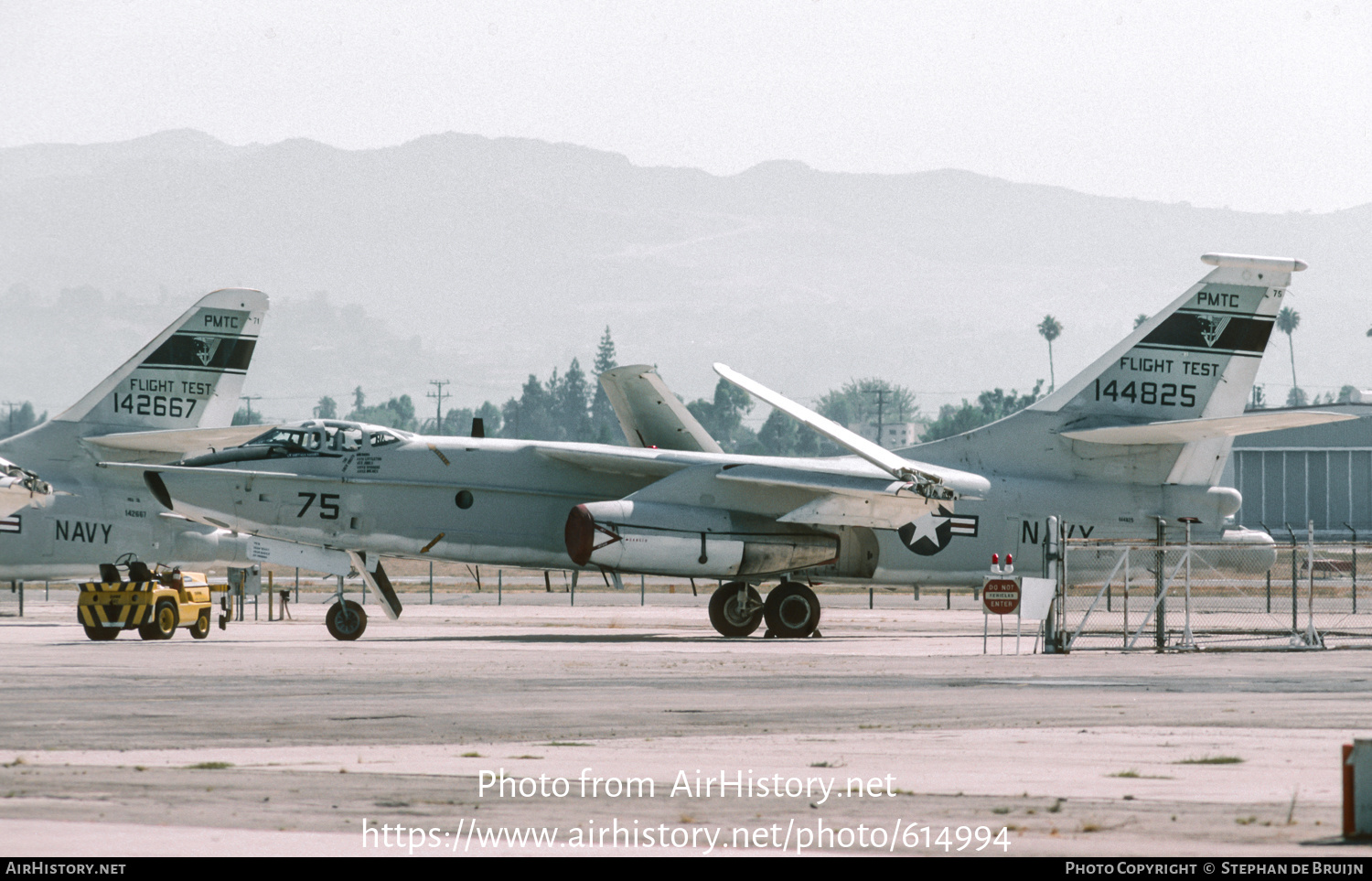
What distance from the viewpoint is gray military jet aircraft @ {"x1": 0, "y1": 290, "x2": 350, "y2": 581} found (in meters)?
37.7

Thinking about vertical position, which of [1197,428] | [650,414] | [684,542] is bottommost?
[684,542]

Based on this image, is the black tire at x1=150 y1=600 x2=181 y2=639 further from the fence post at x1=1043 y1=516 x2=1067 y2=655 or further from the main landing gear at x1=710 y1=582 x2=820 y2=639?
the fence post at x1=1043 y1=516 x2=1067 y2=655

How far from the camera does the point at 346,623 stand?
29516 mm

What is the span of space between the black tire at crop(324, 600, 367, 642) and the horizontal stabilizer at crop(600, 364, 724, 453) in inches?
351

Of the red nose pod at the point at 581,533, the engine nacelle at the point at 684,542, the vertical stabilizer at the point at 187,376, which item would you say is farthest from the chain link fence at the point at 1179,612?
the vertical stabilizer at the point at 187,376

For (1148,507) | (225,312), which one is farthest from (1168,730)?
(225,312)

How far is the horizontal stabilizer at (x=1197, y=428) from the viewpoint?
28.6m

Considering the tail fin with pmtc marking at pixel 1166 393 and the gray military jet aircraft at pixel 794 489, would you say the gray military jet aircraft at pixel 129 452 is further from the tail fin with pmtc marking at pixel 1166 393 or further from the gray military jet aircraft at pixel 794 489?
the tail fin with pmtc marking at pixel 1166 393

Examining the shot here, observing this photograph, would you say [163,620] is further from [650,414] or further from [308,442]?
[650,414]

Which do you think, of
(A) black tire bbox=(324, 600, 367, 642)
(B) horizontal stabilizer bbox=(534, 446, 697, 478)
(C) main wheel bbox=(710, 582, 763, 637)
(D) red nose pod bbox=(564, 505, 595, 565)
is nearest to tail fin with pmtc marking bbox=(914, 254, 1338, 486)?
(C) main wheel bbox=(710, 582, 763, 637)

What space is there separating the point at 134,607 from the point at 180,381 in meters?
11.8

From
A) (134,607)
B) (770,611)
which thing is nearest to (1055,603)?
(770,611)

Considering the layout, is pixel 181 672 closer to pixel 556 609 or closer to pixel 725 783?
pixel 725 783

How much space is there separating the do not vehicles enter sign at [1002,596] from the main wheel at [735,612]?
653 cm
